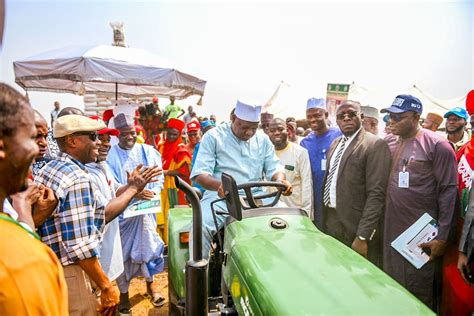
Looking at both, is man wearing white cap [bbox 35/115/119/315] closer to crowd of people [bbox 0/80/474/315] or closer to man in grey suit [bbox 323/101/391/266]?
crowd of people [bbox 0/80/474/315]

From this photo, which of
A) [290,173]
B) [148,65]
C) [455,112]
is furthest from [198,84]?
[455,112]

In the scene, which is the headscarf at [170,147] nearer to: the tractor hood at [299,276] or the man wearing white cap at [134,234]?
the man wearing white cap at [134,234]

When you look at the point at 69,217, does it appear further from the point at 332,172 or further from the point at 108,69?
the point at 108,69

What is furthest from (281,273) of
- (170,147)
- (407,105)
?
(170,147)

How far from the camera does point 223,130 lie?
3102 millimetres

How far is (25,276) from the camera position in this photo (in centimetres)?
84

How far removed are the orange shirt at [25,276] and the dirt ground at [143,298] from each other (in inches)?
124

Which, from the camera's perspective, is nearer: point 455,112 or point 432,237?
point 432,237

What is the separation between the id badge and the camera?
296 cm

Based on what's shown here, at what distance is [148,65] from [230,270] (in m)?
4.61

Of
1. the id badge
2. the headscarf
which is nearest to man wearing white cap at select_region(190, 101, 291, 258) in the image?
the id badge

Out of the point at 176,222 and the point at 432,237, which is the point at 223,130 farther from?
the point at 432,237

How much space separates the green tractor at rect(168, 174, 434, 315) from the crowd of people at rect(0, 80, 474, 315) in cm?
32

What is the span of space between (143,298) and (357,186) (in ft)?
8.98
